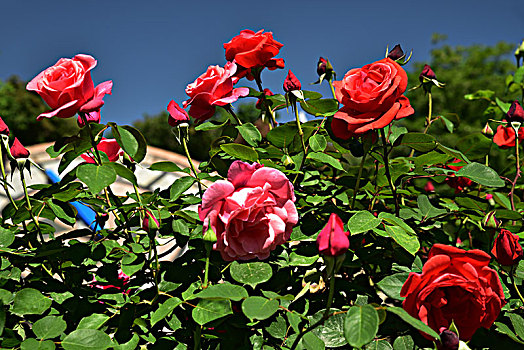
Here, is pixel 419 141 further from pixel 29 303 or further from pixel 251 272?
pixel 29 303

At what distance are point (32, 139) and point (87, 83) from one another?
1984cm

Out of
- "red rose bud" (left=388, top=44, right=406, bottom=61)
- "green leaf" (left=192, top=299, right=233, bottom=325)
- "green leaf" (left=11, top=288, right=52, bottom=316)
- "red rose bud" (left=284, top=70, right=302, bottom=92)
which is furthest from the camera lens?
"red rose bud" (left=388, top=44, right=406, bottom=61)

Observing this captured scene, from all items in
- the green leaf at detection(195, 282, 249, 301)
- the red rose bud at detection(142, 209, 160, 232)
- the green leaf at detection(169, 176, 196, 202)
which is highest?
the green leaf at detection(169, 176, 196, 202)

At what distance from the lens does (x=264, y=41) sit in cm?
92

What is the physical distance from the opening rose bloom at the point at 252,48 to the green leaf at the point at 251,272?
46 cm

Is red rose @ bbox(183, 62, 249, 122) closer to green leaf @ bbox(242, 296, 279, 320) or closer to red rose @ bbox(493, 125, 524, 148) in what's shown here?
green leaf @ bbox(242, 296, 279, 320)

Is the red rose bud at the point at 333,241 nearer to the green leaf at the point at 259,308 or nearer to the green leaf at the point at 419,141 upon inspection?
the green leaf at the point at 259,308

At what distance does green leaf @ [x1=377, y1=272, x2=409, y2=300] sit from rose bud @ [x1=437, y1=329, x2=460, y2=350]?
85 millimetres

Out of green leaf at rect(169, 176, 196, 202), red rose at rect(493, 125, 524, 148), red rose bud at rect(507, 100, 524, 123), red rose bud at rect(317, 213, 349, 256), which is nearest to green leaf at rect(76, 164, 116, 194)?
green leaf at rect(169, 176, 196, 202)

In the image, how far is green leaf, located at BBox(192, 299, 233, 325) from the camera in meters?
0.61

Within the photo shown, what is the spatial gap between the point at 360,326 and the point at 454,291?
229 mm

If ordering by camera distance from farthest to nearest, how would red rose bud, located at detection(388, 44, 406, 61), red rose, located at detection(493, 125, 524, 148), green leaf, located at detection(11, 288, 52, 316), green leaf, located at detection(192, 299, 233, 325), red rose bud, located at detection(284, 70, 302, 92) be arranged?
red rose, located at detection(493, 125, 524, 148), red rose bud, located at detection(388, 44, 406, 61), red rose bud, located at detection(284, 70, 302, 92), green leaf, located at detection(11, 288, 52, 316), green leaf, located at detection(192, 299, 233, 325)

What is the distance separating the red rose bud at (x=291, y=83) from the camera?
0.86m

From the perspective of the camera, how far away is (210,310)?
62 centimetres
